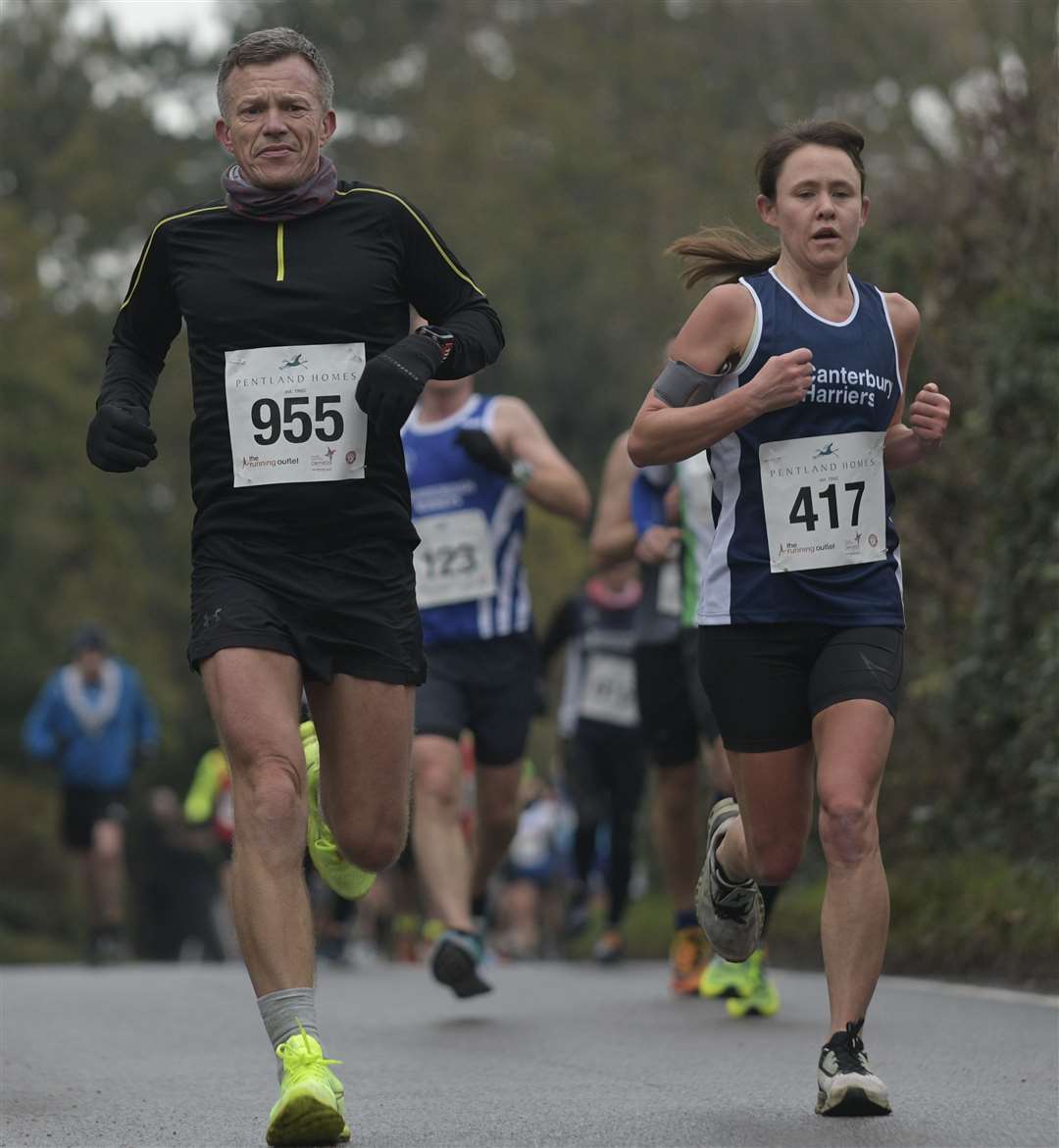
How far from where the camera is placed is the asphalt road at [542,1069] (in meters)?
6.01

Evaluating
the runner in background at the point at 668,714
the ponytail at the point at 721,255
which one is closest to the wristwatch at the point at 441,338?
the ponytail at the point at 721,255

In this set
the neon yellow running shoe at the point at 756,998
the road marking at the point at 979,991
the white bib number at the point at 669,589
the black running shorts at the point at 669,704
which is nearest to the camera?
the neon yellow running shoe at the point at 756,998

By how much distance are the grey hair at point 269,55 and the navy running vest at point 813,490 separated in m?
1.14

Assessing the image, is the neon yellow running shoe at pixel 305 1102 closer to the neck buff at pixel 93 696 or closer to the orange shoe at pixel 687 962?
the orange shoe at pixel 687 962

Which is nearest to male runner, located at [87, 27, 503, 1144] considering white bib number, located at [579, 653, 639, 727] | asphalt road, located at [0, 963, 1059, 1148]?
asphalt road, located at [0, 963, 1059, 1148]

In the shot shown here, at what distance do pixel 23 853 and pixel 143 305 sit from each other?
104 feet

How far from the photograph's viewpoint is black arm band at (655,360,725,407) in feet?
21.5

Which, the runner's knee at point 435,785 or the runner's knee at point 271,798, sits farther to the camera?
the runner's knee at point 435,785

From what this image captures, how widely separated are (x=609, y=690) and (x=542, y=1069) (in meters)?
7.63

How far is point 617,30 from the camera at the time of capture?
2045 inches

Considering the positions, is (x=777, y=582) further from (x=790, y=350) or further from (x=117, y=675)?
(x=117, y=675)

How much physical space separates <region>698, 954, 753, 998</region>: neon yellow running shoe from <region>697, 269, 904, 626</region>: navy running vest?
2.86 m

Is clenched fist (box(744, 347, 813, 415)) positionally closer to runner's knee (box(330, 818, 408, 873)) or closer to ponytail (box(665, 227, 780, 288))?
ponytail (box(665, 227, 780, 288))

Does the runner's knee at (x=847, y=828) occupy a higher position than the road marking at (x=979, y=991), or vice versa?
the runner's knee at (x=847, y=828)
